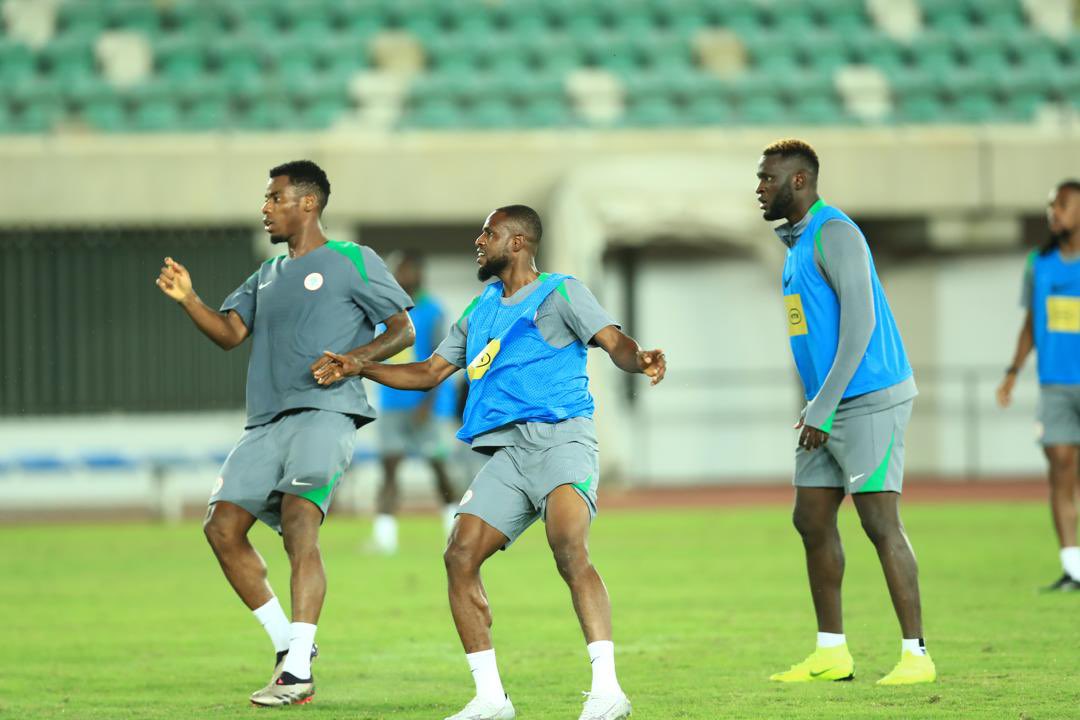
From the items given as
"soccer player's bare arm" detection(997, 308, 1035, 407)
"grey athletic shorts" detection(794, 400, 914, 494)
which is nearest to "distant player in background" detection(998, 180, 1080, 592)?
"soccer player's bare arm" detection(997, 308, 1035, 407)

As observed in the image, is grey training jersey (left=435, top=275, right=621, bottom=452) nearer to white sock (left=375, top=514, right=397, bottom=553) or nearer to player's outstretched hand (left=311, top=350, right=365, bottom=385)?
player's outstretched hand (left=311, top=350, right=365, bottom=385)

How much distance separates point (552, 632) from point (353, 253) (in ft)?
9.18

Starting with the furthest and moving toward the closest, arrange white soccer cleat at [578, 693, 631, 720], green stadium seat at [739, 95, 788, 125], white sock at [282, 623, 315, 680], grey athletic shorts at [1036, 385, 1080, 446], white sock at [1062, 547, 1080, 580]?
green stadium seat at [739, 95, 788, 125] < grey athletic shorts at [1036, 385, 1080, 446] < white sock at [1062, 547, 1080, 580] < white sock at [282, 623, 315, 680] < white soccer cleat at [578, 693, 631, 720]

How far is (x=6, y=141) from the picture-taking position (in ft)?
69.4

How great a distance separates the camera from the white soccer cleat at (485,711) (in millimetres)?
6047

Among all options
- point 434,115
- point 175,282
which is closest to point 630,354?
point 175,282

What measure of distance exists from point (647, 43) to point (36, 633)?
1638cm

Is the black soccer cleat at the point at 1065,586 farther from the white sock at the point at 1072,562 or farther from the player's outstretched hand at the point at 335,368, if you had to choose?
the player's outstretched hand at the point at 335,368

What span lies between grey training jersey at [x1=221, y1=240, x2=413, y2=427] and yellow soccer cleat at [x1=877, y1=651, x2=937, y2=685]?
249 cm

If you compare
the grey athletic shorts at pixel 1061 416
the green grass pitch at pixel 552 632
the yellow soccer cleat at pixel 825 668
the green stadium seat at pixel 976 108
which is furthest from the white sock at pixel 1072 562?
the green stadium seat at pixel 976 108

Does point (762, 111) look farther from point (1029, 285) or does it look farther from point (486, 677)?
point (486, 677)

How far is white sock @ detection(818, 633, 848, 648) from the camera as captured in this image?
7.03 meters

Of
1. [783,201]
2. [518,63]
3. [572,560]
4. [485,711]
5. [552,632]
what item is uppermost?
[518,63]

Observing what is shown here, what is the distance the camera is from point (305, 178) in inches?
286
